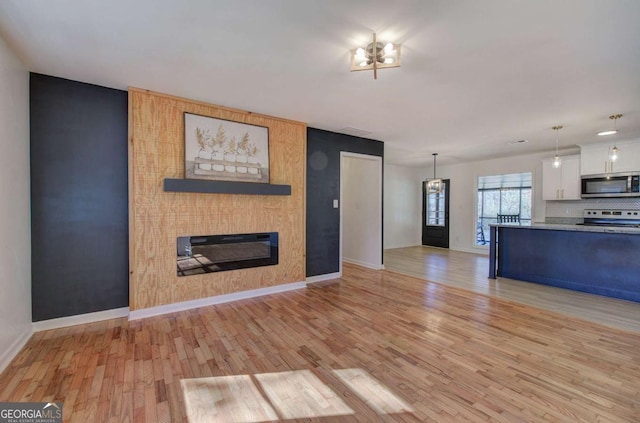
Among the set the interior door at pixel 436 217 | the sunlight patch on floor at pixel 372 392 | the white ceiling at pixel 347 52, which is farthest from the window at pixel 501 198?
the sunlight patch on floor at pixel 372 392

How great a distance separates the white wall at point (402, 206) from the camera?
8.42 metres

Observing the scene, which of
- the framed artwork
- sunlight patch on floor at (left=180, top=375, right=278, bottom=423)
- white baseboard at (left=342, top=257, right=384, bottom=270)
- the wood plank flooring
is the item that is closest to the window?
white baseboard at (left=342, top=257, right=384, bottom=270)

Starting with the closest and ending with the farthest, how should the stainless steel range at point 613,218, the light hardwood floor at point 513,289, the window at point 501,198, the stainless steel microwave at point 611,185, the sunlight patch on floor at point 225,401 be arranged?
the sunlight patch on floor at point 225,401 → the light hardwood floor at point 513,289 → the stainless steel microwave at point 611,185 → the stainless steel range at point 613,218 → the window at point 501,198

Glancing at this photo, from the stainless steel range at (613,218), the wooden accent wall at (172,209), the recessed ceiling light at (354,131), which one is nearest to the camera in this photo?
the wooden accent wall at (172,209)

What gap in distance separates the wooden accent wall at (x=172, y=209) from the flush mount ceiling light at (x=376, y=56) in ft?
6.66

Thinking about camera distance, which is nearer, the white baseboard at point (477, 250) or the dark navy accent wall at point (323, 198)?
the dark navy accent wall at point (323, 198)

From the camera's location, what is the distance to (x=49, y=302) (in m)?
2.85

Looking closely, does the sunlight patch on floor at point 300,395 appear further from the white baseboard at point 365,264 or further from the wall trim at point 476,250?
the wall trim at point 476,250

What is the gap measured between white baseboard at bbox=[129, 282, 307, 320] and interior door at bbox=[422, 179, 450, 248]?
18.8 ft

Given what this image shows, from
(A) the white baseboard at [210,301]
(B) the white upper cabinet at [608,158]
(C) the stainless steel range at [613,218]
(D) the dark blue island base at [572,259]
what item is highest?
(B) the white upper cabinet at [608,158]

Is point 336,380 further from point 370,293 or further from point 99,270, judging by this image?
point 99,270

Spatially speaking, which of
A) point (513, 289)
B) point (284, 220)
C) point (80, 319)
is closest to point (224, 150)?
point (284, 220)

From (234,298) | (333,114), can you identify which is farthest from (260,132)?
(234,298)

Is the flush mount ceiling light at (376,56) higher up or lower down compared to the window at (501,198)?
higher up
